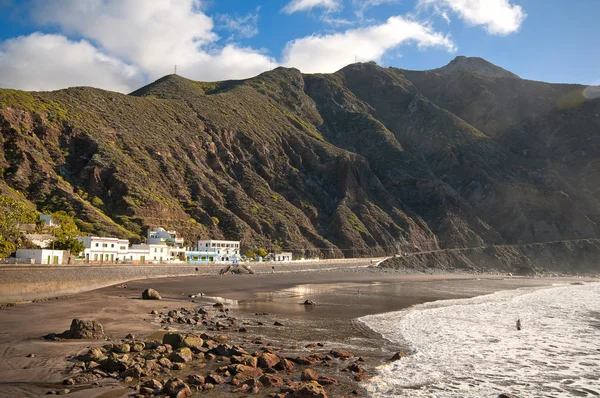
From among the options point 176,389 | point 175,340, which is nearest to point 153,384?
point 176,389

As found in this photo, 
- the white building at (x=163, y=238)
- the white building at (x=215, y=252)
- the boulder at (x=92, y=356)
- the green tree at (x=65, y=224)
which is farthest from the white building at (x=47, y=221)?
the boulder at (x=92, y=356)

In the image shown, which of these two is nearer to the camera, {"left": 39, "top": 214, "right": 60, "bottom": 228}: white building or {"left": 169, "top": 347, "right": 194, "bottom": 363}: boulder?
{"left": 169, "top": 347, "right": 194, "bottom": 363}: boulder

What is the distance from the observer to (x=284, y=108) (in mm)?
171125

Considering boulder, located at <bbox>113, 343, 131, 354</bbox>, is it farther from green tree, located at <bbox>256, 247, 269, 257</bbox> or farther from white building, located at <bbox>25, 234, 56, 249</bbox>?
green tree, located at <bbox>256, 247, 269, 257</bbox>

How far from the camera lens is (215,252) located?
270 ft

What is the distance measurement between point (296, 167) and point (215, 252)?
2395 inches

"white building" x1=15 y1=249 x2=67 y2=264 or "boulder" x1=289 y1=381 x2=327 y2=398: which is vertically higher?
"white building" x1=15 y1=249 x2=67 y2=264

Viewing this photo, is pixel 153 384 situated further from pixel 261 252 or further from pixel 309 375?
pixel 261 252

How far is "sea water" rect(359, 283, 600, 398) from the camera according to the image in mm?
15828

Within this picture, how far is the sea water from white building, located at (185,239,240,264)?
4922 centimetres

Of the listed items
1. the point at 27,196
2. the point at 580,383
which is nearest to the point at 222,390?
the point at 580,383

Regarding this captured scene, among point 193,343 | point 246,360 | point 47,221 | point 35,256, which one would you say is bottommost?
point 246,360

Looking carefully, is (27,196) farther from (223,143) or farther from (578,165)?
(578,165)

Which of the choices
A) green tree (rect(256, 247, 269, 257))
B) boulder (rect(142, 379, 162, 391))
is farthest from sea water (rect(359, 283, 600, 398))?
green tree (rect(256, 247, 269, 257))
